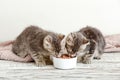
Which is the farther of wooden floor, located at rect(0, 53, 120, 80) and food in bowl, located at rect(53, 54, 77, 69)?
food in bowl, located at rect(53, 54, 77, 69)

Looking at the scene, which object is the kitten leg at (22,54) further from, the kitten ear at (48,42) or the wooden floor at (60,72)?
the kitten ear at (48,42)

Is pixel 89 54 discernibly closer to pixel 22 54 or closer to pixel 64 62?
pixel 64 62

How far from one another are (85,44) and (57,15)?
705mm

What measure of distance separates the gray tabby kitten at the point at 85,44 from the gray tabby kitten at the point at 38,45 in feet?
0.28

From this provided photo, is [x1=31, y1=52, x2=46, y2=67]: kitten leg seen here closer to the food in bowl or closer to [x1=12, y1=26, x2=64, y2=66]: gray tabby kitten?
[x1=12, y1=26, x2=64, y2=66]: gray tabby kitten

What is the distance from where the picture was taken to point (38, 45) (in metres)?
1.92

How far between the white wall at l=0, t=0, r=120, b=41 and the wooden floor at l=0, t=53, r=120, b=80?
1.80ft

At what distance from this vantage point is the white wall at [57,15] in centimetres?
243

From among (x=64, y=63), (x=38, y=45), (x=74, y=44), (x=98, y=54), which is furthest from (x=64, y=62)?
(x=98, y=54)

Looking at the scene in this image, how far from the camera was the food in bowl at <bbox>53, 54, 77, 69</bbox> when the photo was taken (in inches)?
70.0

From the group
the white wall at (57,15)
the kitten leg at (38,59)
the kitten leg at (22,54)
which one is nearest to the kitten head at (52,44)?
the kitten leg at (38,59)

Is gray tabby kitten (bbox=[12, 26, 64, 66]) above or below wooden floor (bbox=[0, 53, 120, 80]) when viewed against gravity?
above

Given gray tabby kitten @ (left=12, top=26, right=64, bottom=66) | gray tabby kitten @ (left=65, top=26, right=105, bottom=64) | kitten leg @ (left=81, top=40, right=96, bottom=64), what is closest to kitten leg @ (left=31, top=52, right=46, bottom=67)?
gray tabby kitten @ (left=12, top=26, right=64, bottom=66)

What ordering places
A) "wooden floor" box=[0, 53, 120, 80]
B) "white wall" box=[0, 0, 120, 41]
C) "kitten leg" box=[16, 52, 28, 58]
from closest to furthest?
"wooden floor" box=[0, 53, 120, 80]
"kitten leg" box=[16, 52, 28, 58]
"white wall" box=[0, 0, 120, 41]
